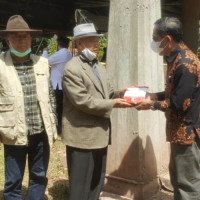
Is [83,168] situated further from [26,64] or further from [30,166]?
[26,64]

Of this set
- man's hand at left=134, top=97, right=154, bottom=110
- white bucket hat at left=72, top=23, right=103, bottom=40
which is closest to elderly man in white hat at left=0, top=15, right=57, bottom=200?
white bucket hat at left=72, top=23, right=103, bottom=40

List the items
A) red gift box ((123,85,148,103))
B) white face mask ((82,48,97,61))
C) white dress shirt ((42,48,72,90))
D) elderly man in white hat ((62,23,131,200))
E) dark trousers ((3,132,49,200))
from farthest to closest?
white dress shirt ((42,48,72,90)) → red gift box ((123,85,148,103)) → dark trousers ((3,132,49,200)) → white face mask ((82,48,97,61)) → elderly man in white hat ((62,23,131,200))

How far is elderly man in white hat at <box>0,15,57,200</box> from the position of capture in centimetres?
327

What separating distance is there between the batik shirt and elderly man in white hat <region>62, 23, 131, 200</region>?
18.7 inches

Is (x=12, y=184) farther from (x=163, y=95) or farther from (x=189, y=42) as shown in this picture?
(x=189, y=42)

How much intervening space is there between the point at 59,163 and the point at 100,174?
2096 mm

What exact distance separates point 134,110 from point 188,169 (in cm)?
111

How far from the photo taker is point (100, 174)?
362 centimetres

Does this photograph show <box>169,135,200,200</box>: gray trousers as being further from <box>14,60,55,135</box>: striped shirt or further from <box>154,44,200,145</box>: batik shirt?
<box>14,60,55,135</box>: striped shirt

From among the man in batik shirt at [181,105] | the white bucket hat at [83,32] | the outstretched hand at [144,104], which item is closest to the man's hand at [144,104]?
the outstretched hand at [144,104]

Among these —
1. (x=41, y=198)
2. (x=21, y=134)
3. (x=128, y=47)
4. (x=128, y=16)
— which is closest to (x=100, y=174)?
(x=41, y=198)

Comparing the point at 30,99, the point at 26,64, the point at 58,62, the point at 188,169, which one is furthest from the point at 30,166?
the point at 58,62

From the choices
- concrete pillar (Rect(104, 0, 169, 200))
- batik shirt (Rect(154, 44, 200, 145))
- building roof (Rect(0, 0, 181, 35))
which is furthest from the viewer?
building roof (Rect(0, 0, 181, 35))

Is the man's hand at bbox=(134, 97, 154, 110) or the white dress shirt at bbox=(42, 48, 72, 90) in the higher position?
the white dress shirt at bbox=(42, 48, 72, 90)
